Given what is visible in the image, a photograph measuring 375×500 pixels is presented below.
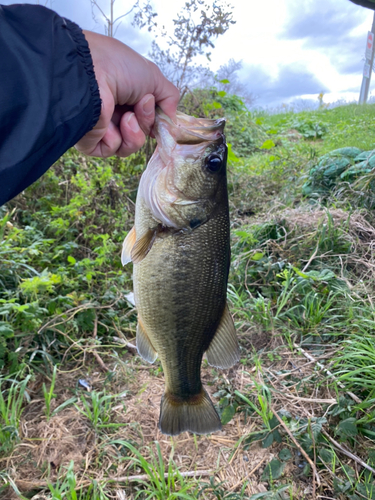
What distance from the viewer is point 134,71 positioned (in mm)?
1328

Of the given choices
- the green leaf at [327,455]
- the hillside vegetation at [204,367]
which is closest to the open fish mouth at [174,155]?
the hillside vegetation at [204,367]

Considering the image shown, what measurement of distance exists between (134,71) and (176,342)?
120cm

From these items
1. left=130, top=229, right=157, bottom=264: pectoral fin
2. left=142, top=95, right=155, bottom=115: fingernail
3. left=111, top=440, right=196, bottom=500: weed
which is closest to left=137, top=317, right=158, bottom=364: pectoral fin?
left=130, top=229, right=157, bottom=264: pectoral fin

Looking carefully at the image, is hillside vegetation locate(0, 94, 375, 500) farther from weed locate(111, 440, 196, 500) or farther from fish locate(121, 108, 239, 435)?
fish locate(121, 108, 239, 435)

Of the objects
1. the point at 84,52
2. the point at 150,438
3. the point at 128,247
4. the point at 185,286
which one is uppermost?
the point at 84,52

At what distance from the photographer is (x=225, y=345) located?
5.40 ft

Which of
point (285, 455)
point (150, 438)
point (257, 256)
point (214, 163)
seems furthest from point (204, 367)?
point (214, 163)

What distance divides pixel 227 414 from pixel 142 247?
136cm

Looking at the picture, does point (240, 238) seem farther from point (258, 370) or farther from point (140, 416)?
point (140, 416)

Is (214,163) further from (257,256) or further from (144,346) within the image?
(257,256)

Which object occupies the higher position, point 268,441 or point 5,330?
point 5,330

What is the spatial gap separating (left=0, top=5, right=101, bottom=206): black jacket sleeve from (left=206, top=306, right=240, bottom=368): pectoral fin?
1046 mm

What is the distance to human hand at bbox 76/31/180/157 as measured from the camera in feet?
4.21

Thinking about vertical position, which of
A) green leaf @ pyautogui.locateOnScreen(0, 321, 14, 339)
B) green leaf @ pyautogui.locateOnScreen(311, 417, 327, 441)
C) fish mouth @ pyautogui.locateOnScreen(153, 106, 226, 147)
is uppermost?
fish mouth @ pyautogui.locateOnScreen(153, 106, 226, 147)
